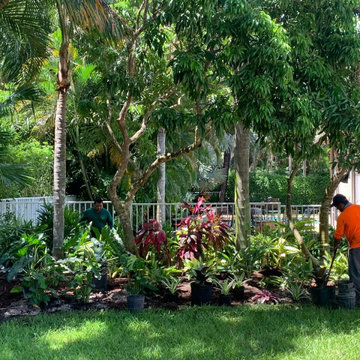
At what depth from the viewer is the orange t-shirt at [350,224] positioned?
738 centimetres

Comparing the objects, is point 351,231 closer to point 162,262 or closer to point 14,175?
point 162,262

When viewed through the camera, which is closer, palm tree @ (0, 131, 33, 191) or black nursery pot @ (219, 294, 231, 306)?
black nursery pot @ (219, 294, 231, 306)

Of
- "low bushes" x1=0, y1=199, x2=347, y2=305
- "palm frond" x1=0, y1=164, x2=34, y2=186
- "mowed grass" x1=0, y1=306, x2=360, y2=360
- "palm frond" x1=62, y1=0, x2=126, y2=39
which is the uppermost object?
"palm frond" x1=62, y1=0, x2=126, y2=39

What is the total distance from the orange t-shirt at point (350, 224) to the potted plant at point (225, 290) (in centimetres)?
183

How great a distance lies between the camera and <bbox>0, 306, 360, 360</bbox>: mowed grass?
5.18 metres

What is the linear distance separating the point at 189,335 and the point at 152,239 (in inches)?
91.3

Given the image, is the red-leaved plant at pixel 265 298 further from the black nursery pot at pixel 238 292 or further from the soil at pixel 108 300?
the black nursery pot at pixel 238 292

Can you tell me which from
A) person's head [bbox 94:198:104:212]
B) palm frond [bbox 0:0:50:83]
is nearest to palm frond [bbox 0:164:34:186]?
person's head [bbox 94:198:104:212]

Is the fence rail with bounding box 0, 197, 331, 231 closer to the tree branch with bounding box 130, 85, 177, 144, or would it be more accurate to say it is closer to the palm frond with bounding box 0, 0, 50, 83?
the tree branch with bounding box 130, 85, 177, 144

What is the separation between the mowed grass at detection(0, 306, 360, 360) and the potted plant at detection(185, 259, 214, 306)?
35 centimetres

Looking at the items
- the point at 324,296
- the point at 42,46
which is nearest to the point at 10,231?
the point at 42,46

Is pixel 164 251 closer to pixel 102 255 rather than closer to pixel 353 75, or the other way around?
pixel 102 255

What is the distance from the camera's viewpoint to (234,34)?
6.83m

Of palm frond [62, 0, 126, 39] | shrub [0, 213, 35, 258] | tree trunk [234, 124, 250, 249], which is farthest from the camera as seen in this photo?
tree trunk [234, 124, 250, 249]
